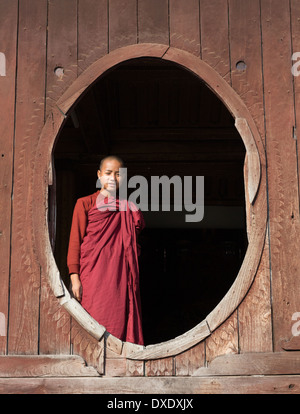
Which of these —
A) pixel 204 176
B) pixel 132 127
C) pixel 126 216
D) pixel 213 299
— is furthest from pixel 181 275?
pixel 126 216

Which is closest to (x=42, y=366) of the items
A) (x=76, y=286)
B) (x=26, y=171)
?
(x=76, y=286)

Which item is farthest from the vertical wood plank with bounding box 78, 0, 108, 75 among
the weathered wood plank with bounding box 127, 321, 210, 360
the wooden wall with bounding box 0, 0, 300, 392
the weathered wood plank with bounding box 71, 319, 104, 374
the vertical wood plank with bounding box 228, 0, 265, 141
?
the weathered wood plank with bounding box 127, 321, 210, 360

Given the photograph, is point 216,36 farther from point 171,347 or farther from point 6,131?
point 171,347

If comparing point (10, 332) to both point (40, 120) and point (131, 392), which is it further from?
point (40, 120)

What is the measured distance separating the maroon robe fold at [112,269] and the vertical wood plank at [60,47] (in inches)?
33.4

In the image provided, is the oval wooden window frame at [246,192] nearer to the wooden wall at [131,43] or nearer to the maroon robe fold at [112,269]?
the wooden wall at [131,43]

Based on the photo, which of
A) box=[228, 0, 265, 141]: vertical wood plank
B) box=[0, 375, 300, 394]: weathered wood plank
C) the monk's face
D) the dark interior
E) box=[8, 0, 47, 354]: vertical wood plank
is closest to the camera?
box=[0, 375, 300, 394]: weathered wood plank

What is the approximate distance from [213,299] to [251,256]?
4.33m

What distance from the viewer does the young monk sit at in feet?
12.2

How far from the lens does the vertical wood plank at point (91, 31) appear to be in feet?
11.2

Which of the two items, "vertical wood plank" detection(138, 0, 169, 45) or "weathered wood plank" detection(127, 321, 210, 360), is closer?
"weathered wood plank" detection(127, 321, 210, 360)

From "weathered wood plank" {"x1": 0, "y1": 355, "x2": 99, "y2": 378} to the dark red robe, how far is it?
1.76 feet

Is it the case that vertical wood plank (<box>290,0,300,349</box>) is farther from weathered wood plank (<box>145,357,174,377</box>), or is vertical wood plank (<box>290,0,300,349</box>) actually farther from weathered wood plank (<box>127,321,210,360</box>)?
weathered wood plank (<box>145,357,174,377</box>)

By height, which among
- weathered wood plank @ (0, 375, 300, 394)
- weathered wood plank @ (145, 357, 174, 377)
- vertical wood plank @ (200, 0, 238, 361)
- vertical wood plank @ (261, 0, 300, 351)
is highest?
vertical wood plank @ (200, 0, 238, 361)
